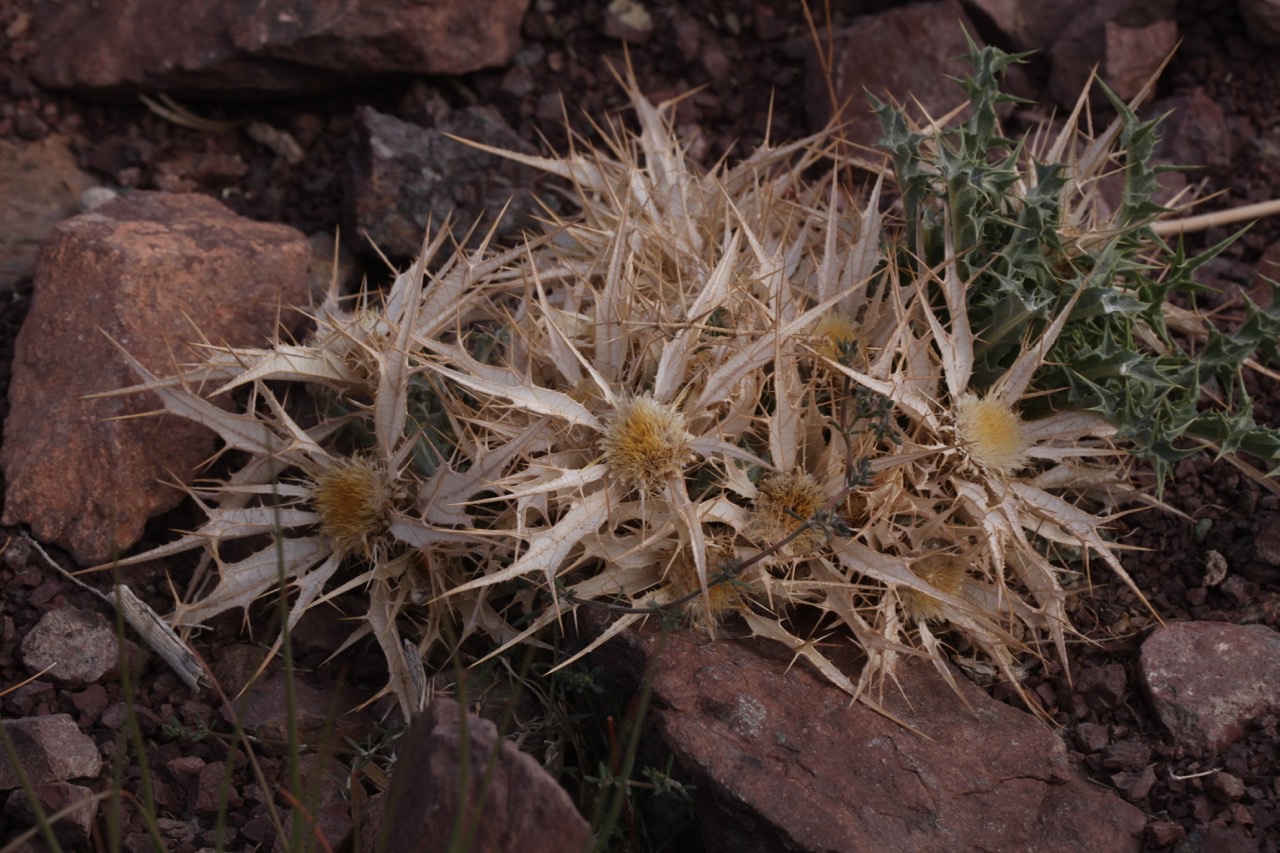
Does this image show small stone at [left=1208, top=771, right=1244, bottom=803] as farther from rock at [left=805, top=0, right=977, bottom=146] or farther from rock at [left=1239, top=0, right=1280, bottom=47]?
rock at [left=1239, top=0, right=1280, bottom=47]

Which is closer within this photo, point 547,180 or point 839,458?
point 839,458

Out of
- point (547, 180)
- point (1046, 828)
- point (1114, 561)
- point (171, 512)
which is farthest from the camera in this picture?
point (547, 180)

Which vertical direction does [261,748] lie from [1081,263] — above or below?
below

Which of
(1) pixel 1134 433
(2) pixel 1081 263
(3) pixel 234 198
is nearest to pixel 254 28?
(3) pixel 234 198

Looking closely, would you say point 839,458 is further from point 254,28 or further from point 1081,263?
point 254,28

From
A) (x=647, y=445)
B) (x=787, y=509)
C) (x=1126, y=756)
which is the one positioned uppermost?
(x=647, y=445)

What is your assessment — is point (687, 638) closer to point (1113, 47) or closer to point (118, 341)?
point (118, 341)

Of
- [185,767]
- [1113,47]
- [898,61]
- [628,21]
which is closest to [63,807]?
[185,767]

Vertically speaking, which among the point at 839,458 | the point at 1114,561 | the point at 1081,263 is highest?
the point at 1081,263
